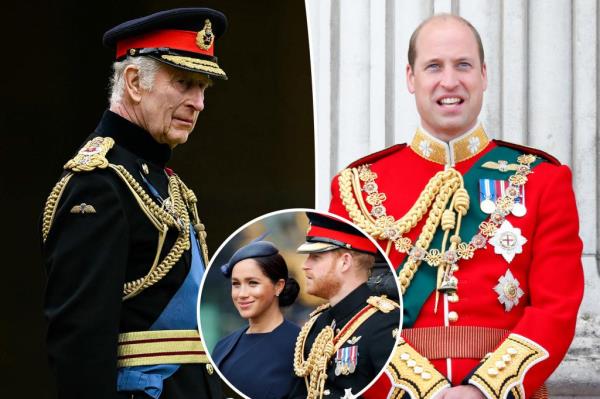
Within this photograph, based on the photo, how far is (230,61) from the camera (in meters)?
6.89

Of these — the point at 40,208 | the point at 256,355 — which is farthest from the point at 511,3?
the point at 40,208

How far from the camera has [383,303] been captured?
358 centimetres

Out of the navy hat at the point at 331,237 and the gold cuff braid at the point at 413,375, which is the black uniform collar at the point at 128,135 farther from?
the gold cuff braid at the point at 413,375

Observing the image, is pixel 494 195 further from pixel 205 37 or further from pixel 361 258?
pixel 205 37

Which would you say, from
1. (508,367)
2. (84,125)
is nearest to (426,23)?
(508,367)

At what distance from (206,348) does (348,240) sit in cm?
43

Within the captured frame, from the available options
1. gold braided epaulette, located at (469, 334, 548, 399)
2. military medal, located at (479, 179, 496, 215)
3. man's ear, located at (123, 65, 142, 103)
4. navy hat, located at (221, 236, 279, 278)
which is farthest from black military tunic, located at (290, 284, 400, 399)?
man's ear, located at (123, 65, 142, 103)

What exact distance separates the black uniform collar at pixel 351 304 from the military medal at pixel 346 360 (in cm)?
7

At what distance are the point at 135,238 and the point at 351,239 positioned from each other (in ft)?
1.82

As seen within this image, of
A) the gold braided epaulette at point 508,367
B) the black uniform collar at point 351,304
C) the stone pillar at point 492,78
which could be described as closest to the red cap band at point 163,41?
the black uniform collar at point 351,304

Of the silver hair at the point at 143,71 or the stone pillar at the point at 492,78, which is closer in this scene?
the silver hair at the point at 143,71

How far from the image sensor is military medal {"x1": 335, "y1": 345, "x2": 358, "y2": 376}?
3.57 meters

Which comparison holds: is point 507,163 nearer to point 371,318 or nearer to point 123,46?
point 371,318

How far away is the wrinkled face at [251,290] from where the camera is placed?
3.50 meters
